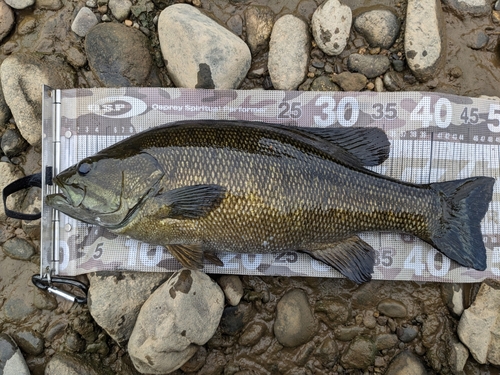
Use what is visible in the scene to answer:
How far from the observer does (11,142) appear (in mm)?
3346

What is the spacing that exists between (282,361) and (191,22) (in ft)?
10.3

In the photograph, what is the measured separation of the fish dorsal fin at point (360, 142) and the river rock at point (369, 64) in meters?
0.71

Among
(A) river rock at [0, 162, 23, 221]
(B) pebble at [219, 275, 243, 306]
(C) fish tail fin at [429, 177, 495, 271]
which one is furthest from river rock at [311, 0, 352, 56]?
(A) river rock at [0, 162, 23, 221]

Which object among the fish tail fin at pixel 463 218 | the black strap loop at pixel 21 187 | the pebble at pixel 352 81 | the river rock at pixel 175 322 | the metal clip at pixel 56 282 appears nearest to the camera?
the river rock at pixel 175 322

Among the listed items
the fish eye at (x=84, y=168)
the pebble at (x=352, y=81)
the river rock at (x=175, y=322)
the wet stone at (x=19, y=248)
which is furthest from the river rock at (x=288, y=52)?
the wet stone at (x=19, y=248)

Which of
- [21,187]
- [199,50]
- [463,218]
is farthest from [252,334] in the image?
[199,50]

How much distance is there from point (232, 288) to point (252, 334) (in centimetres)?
47

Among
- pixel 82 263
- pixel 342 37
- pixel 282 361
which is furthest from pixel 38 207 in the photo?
pixel 342 37

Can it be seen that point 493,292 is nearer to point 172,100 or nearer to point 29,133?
point 172,100

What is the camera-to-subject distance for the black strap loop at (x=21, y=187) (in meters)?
3.09

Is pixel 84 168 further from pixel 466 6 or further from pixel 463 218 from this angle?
pixel 466 6

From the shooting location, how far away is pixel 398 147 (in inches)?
130

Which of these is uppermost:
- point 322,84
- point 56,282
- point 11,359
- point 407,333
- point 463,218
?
point 322,84

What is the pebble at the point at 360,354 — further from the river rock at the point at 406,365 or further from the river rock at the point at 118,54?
the river rock at the point at 118,54
